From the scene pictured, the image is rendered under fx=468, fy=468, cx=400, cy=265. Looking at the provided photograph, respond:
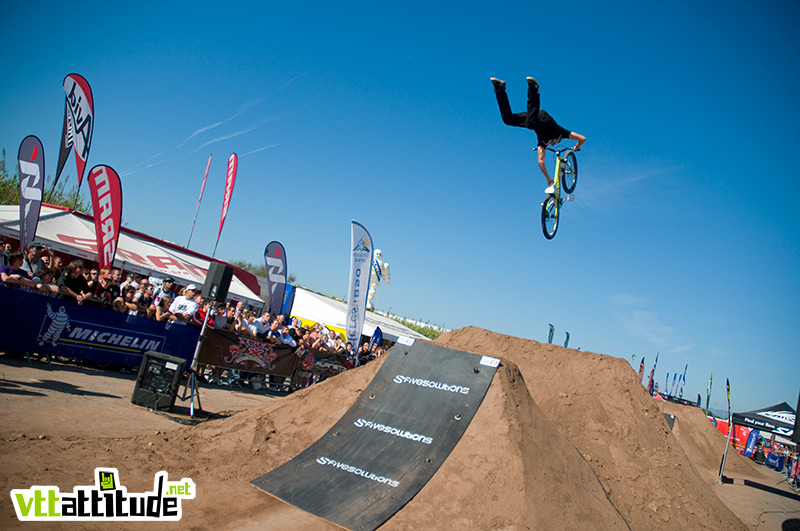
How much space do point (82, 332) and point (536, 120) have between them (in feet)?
32.4

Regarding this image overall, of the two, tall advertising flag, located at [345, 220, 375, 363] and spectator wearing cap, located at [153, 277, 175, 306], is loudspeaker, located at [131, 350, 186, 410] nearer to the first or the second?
spectator wearing cap, located at [153, 277, 175, 306]

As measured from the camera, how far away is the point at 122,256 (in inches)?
626

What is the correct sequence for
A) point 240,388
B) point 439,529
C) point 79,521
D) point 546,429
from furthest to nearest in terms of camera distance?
point 240,388 < point 546,429 < point 439,529 < point 79,521

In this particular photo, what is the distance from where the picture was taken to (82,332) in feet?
32.0

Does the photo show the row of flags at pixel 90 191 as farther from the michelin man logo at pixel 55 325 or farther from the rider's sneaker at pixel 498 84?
the rider's sneaker at pixel 498 84

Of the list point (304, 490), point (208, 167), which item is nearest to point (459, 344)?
point (304, 490)

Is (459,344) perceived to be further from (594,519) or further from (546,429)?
(594,519)

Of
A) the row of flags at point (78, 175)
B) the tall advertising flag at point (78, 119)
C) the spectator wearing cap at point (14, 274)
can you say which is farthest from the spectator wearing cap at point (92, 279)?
the tall advertising flag at point (78, 119)

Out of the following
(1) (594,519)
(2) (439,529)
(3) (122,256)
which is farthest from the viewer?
(3) (122,256)

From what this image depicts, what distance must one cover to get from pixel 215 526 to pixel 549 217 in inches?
292

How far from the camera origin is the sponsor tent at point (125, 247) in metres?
14.4

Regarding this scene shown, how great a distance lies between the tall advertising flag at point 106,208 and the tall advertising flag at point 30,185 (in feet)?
3.75

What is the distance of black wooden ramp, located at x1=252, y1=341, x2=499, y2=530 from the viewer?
17.2ft

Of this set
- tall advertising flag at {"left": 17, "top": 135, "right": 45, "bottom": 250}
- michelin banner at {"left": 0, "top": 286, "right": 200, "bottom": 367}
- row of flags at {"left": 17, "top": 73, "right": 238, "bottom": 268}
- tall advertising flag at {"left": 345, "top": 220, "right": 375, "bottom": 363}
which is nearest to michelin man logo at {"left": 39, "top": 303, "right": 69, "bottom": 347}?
michelin banner at {"left": 0, "top": 286, "right": 200, "bottom": 367}
